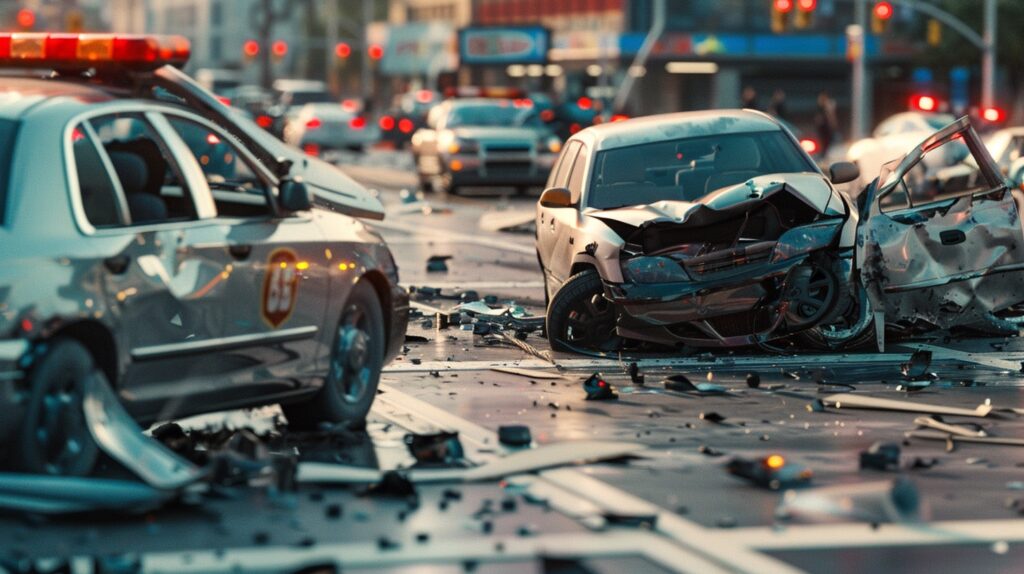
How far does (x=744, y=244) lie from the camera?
42.8ft

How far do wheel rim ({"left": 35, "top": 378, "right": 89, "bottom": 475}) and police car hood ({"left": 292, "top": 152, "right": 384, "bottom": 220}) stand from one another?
3.61 metres

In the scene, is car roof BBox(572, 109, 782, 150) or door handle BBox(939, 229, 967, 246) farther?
car roof BBox(572, 109, 782, 150)

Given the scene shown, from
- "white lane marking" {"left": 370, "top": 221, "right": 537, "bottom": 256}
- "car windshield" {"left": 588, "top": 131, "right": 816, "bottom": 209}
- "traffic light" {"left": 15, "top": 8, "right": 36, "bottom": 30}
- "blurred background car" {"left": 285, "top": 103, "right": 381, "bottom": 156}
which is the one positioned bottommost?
"blurred background car" {"left": 285, "top": 103, "right": 381, "bottom": 156}

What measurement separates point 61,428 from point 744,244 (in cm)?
597

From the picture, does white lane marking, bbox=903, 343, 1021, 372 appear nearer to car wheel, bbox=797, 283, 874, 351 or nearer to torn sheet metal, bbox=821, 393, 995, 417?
car wheel, bbox=797, 283, 874, 351

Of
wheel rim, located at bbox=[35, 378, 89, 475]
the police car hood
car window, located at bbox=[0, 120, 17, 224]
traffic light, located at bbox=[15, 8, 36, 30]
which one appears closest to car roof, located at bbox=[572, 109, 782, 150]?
the police car hood

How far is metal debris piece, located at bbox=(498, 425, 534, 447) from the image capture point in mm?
9602

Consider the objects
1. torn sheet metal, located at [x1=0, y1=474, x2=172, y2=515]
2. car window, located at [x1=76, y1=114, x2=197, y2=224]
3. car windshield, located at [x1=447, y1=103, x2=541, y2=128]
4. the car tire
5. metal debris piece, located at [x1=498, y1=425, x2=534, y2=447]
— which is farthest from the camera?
car windshield, located at [x1=447, y1=103, x2=541, y2=128]

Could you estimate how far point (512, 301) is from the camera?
17203mm

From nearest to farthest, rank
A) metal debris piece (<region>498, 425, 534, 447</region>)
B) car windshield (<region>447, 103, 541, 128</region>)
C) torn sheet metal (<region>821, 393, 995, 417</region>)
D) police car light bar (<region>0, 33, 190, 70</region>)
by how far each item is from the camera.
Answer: police car light bar (<region>0, 33, 190, 70</region>) < metal debris piece (<region>498, 425, 534, 447</region>) < torn sheet metal (<region>821, 393, 995, 417</region>) < car windshield (<region>447, 103, 541, 128</region>)

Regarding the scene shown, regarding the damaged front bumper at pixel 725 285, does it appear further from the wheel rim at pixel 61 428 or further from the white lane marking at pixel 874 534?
the wheel rim at pixel 61 428

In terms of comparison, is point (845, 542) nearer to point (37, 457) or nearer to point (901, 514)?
point (901, 514)

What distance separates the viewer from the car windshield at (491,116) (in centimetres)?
3653

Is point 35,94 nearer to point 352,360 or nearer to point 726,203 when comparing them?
point 352,360
